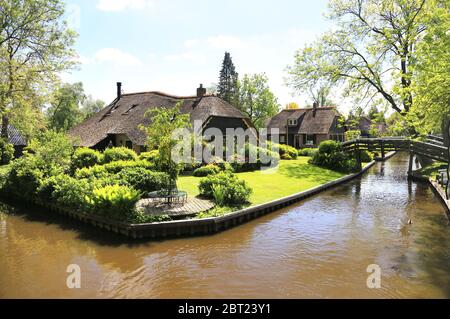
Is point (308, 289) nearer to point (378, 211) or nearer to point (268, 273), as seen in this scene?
point (268, 273)

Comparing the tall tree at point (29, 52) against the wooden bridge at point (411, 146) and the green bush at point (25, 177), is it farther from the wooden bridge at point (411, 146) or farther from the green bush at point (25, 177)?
the wooden bridge at point (411, 146)

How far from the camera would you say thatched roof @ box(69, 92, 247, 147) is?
103 ft

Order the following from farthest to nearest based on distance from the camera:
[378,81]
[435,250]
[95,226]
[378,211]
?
[378,81]
[378,211]
[95,226]
[435,250]

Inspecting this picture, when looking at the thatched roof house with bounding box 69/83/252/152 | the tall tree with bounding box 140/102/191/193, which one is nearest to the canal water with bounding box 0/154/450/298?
the tall tree with bounding box 140/102/191/193

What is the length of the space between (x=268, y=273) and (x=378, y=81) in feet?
83.6

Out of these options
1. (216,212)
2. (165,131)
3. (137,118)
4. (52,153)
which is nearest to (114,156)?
(52,153)

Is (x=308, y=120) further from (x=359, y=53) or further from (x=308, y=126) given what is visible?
(x=359, y=53)

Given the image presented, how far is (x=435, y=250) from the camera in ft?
40.0

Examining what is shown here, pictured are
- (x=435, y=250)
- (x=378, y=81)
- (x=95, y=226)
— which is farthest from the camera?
(x=378, y=81)

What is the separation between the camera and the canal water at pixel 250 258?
9328 millimetres

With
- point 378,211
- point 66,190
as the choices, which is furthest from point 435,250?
point 66,190

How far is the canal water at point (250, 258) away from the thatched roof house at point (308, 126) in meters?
33.6
